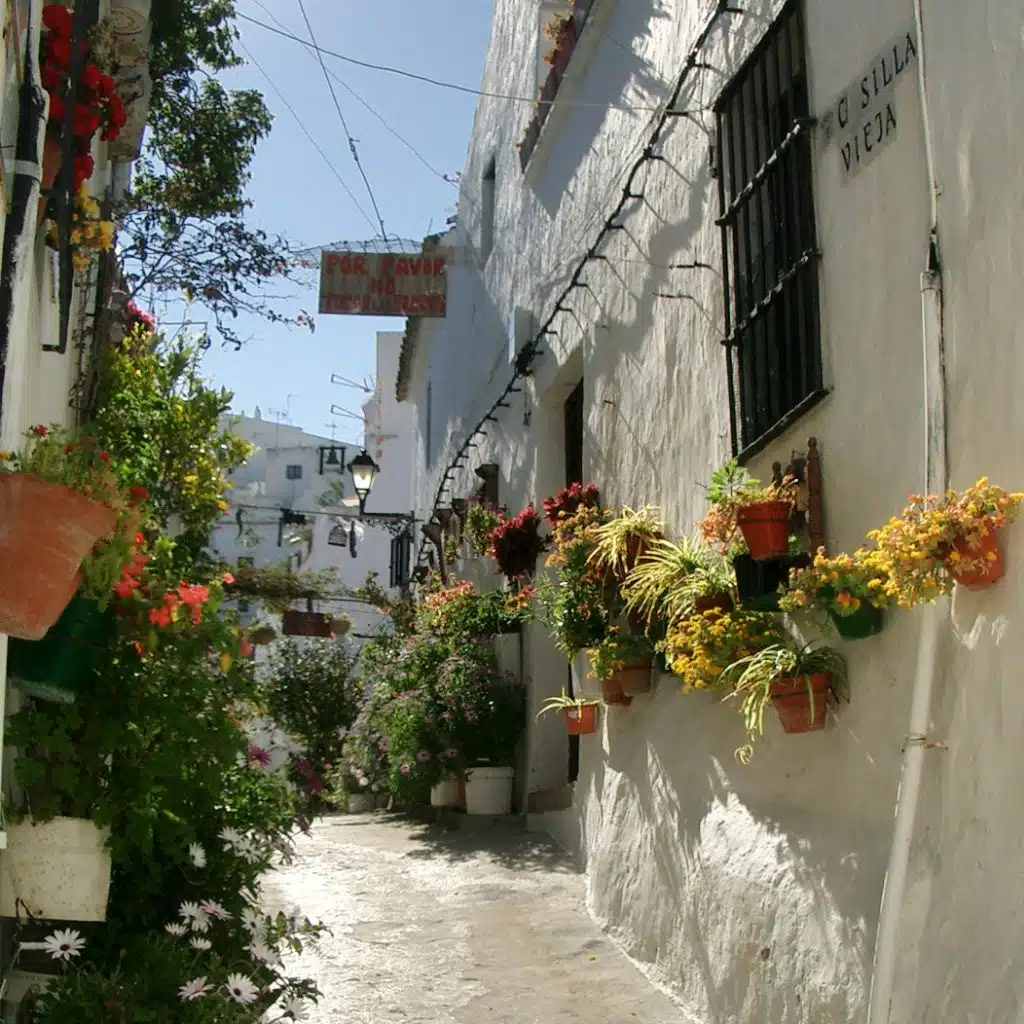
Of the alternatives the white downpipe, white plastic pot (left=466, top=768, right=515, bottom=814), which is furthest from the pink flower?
white plastic pot (left=466, top=768, right=515, bottom=814)

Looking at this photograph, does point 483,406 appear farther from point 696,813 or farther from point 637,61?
point 696,813

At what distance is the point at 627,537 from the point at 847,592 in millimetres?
2808

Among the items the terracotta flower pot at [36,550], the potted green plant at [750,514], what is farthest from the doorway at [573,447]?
the terracotta flower pot at [36,550]

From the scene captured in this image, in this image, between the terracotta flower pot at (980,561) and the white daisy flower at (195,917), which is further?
the white daisy flower at (195,917)

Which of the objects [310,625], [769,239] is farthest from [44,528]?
[310,625]

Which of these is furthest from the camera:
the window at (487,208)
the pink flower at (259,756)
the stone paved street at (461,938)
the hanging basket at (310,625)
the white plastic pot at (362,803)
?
the window at (487,208)

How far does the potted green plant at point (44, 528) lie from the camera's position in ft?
9.97

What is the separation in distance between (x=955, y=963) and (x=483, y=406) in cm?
1048

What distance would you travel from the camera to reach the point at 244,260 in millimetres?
8922

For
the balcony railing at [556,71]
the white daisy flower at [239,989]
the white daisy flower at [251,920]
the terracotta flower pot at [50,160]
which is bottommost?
the white daisy flower at [239,989]

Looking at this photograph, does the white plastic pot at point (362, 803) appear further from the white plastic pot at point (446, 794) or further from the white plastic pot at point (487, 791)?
the white plastic pot at point (487, 791)

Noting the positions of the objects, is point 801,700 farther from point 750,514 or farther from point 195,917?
point 195,917

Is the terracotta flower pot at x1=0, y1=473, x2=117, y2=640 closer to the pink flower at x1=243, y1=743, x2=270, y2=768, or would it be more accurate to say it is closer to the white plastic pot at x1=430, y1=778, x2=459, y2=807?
the pink flower at x1=243, y1=743, x2=270, y2=768

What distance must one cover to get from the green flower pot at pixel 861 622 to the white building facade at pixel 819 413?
0.06 m
